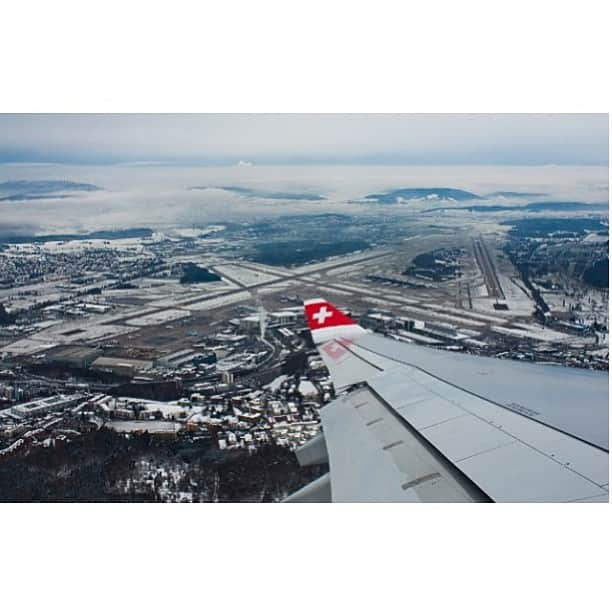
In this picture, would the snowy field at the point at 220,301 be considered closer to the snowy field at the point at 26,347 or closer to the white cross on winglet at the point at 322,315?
the snowy field at the point at 26,347

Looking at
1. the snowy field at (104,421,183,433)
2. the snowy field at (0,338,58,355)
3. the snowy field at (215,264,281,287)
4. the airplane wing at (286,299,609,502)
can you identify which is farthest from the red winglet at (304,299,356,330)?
the snowy field at (0,338,58,355)

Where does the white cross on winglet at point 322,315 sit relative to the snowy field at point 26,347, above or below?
above

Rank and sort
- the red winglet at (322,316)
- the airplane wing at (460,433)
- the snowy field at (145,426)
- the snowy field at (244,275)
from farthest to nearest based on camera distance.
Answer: the snowy field at (244,275) < the snowy field at (145,426) < the red winglet at (322,316) < the airplane wing at (460,433)

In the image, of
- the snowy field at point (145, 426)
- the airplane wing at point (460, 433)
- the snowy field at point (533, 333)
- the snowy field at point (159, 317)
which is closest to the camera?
the airplane wing at point (460, 433)

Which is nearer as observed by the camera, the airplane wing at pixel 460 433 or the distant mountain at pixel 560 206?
the airplane wing at pixel 460 433

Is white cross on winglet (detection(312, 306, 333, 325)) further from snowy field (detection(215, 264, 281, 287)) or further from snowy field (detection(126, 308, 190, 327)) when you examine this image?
snowy field (detection(215, 264, 281, 287))

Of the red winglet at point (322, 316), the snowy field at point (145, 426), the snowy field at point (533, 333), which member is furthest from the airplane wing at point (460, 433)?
the snowy field at point (533, 333)

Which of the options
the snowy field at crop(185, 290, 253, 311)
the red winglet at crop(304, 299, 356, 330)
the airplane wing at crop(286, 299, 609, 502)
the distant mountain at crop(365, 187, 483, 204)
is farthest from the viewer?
the distant mountain at crop(365, 187, 483, 204)
